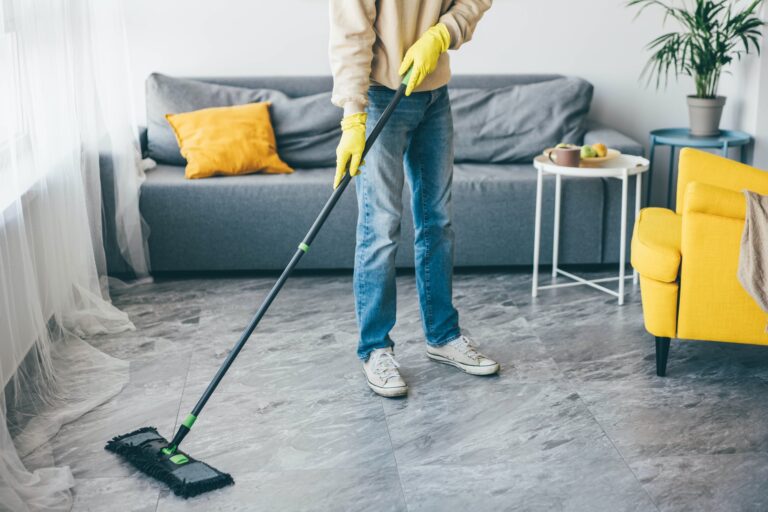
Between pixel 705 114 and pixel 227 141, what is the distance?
1934mm

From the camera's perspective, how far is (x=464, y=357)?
282 cm

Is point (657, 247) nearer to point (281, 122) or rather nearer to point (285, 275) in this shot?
point (285, 275)

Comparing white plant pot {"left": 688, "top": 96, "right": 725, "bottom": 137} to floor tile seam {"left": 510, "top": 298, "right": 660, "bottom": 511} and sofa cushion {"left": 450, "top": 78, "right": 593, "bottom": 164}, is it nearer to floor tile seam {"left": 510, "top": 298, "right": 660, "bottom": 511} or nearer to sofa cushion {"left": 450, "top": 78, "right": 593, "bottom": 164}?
sofa cushion {"left": 450, "top": 78, "right": 593, "bottom": 164}

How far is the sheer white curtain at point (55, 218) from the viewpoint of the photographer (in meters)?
2.44

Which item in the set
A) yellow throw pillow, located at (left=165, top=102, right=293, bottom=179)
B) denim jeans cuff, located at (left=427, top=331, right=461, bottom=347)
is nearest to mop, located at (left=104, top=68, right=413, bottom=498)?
denim jeans cuff, located at (left=427, top=331, right=461, bottom=347)

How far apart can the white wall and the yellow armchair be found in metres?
1.67

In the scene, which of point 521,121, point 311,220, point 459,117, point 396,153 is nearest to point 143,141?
point 311,220

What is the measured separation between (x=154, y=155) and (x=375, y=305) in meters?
1.72

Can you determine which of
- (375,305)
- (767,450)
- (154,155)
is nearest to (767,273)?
(767,450)

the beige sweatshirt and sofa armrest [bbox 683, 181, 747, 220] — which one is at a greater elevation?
the beige sweatshirt

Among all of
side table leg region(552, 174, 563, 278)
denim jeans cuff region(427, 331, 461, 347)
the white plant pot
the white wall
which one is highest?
the white wall

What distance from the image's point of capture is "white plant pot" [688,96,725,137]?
3893 millimetres

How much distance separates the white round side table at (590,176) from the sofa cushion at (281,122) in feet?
3.03

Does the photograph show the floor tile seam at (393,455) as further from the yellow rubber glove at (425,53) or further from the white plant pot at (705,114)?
the white plant pot at (705,114)
